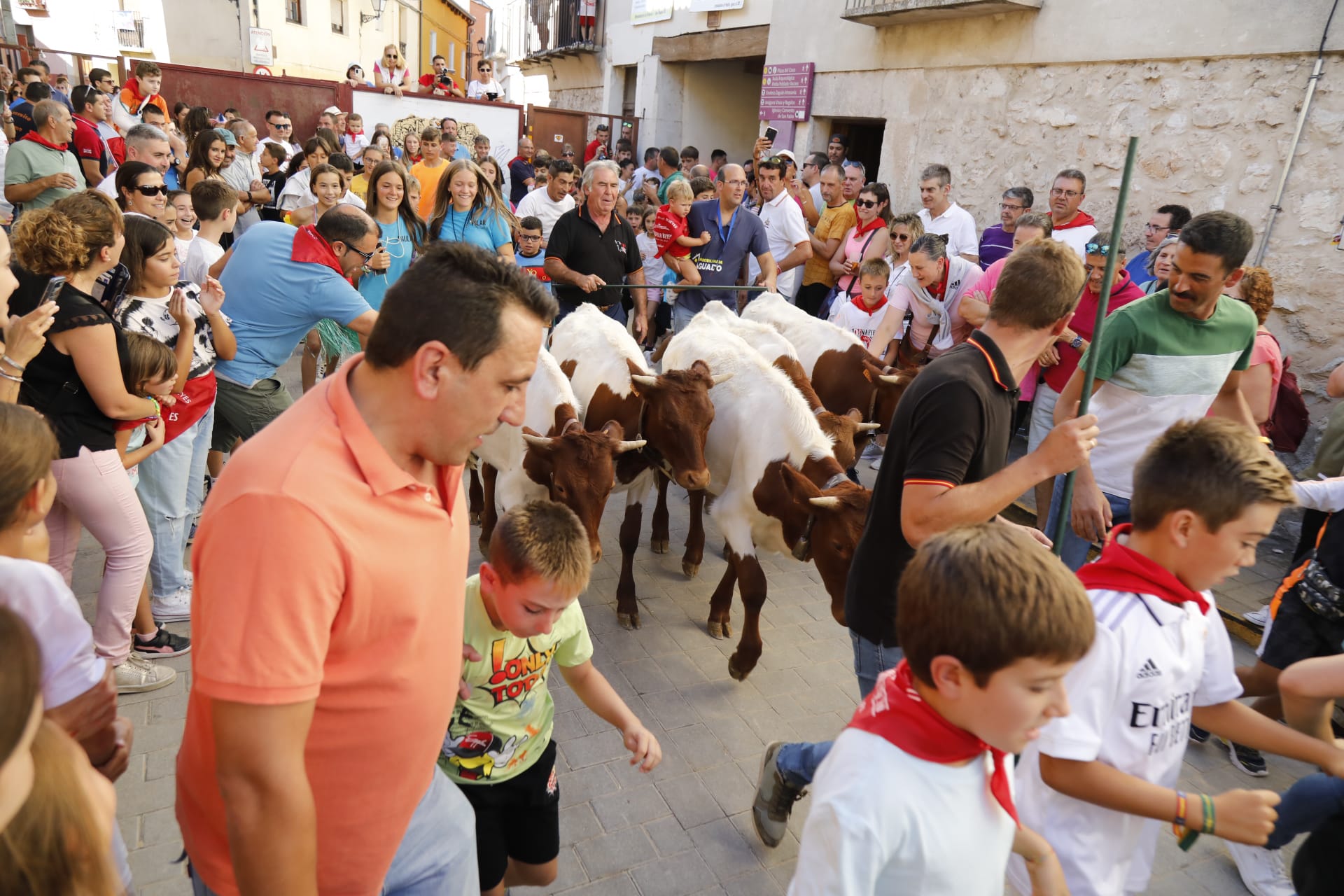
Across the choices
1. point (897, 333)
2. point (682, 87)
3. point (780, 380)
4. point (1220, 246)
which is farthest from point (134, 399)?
point (682, 87)

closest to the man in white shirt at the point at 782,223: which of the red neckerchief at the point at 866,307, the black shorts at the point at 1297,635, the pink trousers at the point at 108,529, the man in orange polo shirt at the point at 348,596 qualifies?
the red neckerchief at the point at 866,307

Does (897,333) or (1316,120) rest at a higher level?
(1316,120)

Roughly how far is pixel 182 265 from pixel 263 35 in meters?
26.9

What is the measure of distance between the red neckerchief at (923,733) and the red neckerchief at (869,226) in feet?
24.8

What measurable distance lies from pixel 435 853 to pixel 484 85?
20850 mm

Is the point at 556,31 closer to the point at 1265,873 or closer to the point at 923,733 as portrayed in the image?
the point at 1265,873

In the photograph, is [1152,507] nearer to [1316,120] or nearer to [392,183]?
[392,183]

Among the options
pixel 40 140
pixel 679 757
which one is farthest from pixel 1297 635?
pixel 40 140

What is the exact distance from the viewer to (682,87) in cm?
1838

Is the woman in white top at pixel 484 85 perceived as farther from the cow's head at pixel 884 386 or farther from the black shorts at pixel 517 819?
the black shorts at pixel 517 819

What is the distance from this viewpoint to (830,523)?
3861 mm

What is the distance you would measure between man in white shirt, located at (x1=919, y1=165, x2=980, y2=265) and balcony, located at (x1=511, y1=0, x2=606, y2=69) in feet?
52.5

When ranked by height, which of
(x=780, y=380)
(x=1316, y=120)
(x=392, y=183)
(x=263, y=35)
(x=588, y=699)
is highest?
(x=263, y=35)

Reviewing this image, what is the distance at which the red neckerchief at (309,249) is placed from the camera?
4.32 metres
